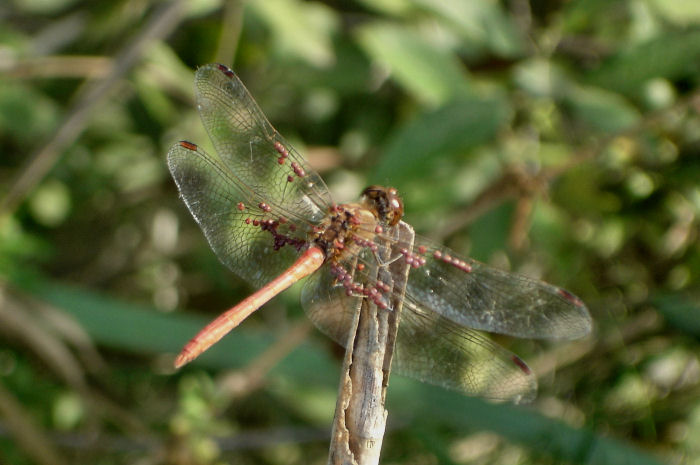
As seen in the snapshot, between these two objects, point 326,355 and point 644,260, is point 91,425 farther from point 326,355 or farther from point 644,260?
point 644,260

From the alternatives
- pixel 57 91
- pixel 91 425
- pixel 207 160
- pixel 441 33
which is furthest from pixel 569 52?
pixel 91 425

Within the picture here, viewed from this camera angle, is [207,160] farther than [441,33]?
No

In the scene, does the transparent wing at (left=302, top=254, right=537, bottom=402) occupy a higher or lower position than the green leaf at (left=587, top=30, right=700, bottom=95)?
lower

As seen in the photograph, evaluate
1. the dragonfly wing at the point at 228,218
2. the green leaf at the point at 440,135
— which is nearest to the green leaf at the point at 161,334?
the green leaf at the point at 440,135

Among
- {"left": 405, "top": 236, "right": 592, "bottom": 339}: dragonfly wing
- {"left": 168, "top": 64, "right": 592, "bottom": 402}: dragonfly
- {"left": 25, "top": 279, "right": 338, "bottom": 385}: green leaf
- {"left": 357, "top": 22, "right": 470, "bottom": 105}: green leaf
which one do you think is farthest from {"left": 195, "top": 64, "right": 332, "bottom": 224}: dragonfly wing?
{"left": 25, "top": 279, "right": 338, "bottom": 385}: green leaf

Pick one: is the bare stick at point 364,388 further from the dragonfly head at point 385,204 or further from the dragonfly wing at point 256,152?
the dragonfly wing at point 256,152

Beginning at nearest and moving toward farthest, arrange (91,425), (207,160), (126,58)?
(207,160), (126,58), (91,425)

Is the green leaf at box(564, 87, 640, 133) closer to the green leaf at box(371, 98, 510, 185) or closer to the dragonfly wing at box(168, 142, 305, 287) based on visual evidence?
the green leaf at box(371, 98, 510, 185)
